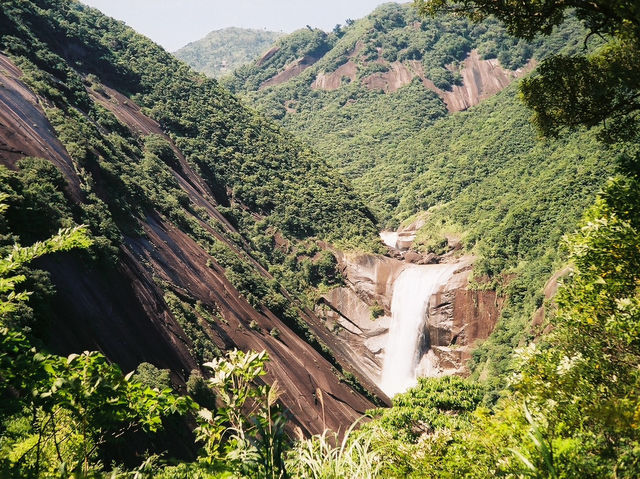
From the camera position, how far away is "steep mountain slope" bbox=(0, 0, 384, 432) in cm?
2077

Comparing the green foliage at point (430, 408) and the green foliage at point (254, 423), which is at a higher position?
the green foliage at point (254, 423)

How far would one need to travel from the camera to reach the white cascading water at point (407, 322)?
48497mm

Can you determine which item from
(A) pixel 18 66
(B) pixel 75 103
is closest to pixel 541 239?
(B) pixel 75 103

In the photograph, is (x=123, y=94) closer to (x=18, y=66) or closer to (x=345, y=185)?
(x=18, y=66)

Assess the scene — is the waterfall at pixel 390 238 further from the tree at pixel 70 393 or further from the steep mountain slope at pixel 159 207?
the tree at pixel 70 393

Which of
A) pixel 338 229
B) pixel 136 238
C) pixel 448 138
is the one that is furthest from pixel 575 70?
pixel 448 138

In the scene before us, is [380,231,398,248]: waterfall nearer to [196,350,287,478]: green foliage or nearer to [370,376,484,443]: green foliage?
[370,376,484,443]: green foliage

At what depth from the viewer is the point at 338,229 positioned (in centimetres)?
6244

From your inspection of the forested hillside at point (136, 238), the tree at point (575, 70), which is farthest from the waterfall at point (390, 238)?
the tree at point (575, 70)

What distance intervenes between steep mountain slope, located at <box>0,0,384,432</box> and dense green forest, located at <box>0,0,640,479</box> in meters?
0.31

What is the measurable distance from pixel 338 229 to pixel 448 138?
155ft

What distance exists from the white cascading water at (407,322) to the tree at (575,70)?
39724 mm

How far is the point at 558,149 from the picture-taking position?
64.8m

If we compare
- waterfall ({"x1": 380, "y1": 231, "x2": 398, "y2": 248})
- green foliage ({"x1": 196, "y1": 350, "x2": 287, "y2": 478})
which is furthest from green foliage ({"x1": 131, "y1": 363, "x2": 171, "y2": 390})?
waterfall ({"x1": 380, "y1": 231, "x2": 398, "y2": 248})
